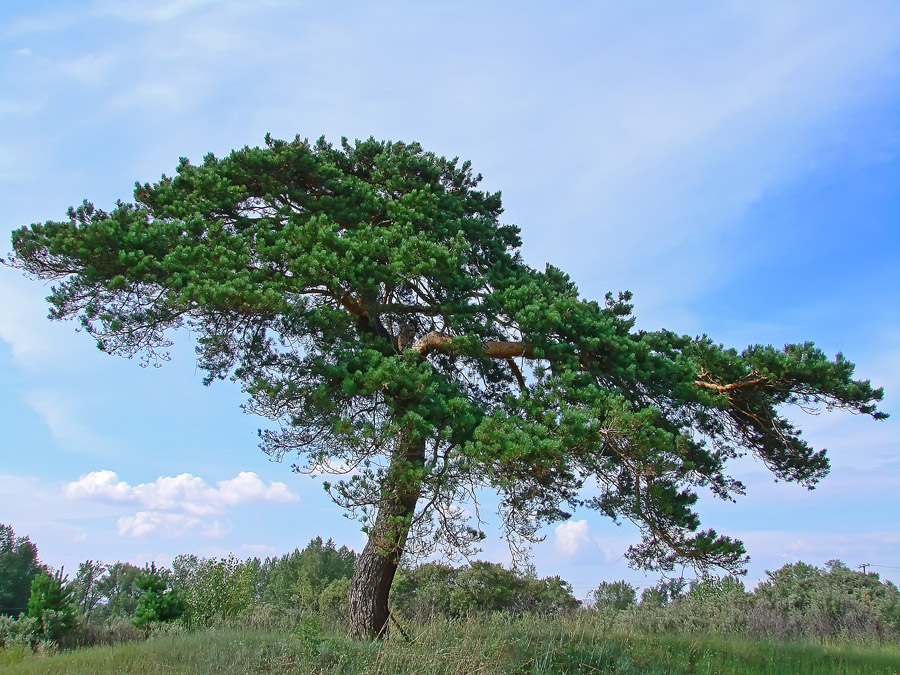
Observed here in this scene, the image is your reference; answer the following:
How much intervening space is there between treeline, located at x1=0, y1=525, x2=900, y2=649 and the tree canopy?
1760mm

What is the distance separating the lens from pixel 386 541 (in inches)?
323

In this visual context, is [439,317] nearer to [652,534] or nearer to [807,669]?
[652,534]

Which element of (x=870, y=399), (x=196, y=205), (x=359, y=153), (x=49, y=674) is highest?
(x=359, y=153)

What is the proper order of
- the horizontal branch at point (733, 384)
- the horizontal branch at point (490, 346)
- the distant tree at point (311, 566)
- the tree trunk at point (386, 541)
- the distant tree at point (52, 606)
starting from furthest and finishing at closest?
the distant tree at point (311, 566), the distant tree at point (52, 606), the horizontal branch at point (490, 346), the horizontal branch at point (733, 384), the tree trunk at point (386, 541)

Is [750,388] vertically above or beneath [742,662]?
above

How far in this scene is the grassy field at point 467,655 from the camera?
7141 mm

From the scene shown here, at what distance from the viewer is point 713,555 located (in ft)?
27.9

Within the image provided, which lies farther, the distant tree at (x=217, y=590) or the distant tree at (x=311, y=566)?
the distant tree at (x=311, y=566)

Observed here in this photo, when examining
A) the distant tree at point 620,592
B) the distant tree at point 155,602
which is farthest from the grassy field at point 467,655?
the distant tree at point 620,592

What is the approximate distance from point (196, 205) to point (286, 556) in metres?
29.4

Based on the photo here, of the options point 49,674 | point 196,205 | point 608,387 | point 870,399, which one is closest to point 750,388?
point 870,399

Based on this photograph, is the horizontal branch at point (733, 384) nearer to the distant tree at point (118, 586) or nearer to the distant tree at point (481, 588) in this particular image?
the distant tree at point (481, 588)

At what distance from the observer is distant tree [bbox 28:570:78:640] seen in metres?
11.7

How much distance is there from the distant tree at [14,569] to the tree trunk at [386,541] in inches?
969
